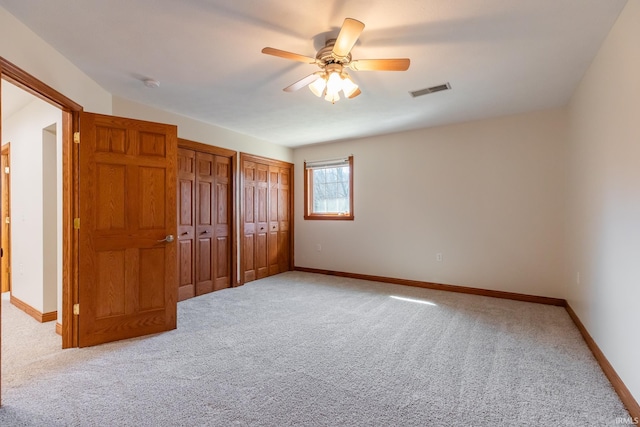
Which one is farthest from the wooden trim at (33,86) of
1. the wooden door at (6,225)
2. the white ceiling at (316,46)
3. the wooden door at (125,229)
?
the wooden door at (6,225)

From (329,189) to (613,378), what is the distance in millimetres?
4348

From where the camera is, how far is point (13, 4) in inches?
73.2

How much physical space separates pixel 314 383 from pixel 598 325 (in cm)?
234

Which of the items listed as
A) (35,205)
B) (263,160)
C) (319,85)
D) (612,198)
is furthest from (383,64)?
(35,205)

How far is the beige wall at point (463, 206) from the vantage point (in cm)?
379

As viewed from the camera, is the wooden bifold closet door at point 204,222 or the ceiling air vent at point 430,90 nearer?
the ceiling air vent at point 430,90

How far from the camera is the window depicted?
5395 millimetres

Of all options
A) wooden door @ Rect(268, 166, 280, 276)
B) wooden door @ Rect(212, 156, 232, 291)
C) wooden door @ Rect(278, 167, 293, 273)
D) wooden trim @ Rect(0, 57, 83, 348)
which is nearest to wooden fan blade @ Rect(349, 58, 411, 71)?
wooden trim @ Rect(0, 57, 83, 348)

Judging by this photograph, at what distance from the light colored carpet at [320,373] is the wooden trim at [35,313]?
94 mm

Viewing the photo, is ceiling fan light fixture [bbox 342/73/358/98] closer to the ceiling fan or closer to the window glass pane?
the ceiling fan

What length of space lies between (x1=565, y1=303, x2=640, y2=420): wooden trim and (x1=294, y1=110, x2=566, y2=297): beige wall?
1.24 meters

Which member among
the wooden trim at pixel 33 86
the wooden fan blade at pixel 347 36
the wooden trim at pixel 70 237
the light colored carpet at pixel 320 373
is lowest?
the light colored carpet at pixel 320 373

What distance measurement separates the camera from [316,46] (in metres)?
2.33

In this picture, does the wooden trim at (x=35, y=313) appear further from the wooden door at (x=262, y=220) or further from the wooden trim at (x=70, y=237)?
the wooden door at (x=262, y=220)
